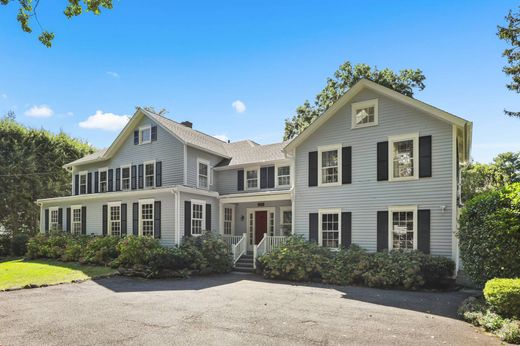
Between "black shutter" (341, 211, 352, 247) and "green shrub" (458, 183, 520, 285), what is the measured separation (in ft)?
16.8

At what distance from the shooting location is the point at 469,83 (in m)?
13.1

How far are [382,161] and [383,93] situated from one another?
280 cm

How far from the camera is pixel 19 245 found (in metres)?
22.2

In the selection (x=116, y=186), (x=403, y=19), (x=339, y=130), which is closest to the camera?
(x=403, y=19)

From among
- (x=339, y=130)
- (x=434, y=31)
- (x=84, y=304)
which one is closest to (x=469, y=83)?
(x=434, y=31)

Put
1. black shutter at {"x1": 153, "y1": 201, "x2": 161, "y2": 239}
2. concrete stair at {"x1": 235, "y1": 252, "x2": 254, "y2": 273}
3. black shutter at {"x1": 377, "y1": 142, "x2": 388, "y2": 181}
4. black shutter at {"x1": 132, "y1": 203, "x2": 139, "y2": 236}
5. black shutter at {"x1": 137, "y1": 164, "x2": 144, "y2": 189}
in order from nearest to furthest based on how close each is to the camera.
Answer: black shutter at {"x1": 377, "y1": 142, "x2": 388, "y2": 181}, concrete stair at {"x1": 235, "y1": 252, "x2": 254, "y2": 273}, black shutter at {"x1": 153, "y1": 201, "x2": 161, "y2": 239}, black shutter at {"x1": 132, "y1": 203, "x2": 139, "y2": 236}, black shutter at {"x1": 137, "y1": 164, "x2": 144, "y2": 189}

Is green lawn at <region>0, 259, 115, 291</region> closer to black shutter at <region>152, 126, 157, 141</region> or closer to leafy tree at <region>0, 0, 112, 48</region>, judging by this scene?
black shutter at <region>152, 126, 157, 141</region>

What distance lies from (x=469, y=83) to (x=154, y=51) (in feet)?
40.6

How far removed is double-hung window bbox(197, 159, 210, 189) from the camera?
19141 mm

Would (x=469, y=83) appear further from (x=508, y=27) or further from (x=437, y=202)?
(x=437, y=202)

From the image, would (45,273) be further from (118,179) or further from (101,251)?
(118,179)

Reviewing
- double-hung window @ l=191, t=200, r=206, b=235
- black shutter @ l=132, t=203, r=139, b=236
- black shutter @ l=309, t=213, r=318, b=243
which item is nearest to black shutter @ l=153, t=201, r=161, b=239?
black shutter @ l=132, t=203, r=139, b=236

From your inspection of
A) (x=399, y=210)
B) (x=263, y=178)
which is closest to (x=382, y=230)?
(x=399, y=210)

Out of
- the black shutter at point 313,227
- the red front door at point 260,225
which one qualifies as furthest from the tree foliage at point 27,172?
the black shutter at point 313,227
